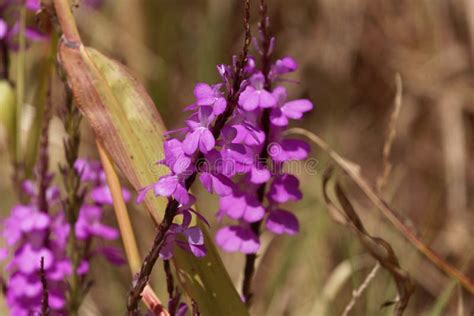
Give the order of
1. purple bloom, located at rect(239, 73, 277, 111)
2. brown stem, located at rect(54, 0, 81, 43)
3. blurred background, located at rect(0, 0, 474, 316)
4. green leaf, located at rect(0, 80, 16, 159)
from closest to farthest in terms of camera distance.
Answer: purple bloom, located at rect(239, 73, 277, 111) < brown stem, located at rect(54, 0, 81, 43) < green leaf, located at rect(0, 80, 16, 159) < blurred background, located at rect(0, 0, 474, 316)

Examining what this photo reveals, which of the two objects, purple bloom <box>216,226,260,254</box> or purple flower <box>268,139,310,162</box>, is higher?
purple flower <box>268,139,310,162</box>

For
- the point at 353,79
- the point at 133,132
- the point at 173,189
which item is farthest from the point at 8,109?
the point at 353,79

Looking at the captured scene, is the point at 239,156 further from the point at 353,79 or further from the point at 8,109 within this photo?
the point at 353,79

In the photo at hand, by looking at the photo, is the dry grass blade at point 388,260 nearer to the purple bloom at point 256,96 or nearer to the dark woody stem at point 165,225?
the purple bloom at point 256,96

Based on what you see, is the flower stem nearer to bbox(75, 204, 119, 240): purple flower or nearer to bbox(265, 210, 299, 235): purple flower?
bbox(75, 204, 119, 240): purple flower

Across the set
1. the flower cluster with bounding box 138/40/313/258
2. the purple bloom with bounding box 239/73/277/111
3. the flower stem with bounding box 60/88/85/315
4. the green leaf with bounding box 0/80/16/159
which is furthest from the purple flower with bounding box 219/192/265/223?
the green leaf with bounding box 0/80/16/159

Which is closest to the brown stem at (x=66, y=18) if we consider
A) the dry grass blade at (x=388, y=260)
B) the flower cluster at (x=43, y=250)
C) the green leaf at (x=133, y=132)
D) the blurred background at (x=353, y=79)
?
the green leaf at (x=133, y=132)

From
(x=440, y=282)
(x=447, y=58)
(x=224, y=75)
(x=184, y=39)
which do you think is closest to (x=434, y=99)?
(x=447, y=58)

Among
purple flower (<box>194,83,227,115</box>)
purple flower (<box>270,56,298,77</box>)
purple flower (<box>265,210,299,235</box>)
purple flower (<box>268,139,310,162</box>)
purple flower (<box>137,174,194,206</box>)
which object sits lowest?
purple flower (<box>265,210,299,235</box>)

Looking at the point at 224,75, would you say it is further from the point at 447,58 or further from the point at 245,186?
the point at 447,58
